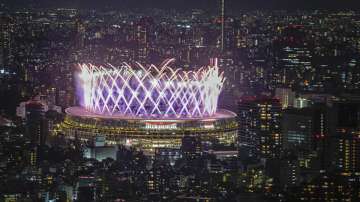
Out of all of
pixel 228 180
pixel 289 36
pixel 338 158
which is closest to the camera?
pixel 228 180

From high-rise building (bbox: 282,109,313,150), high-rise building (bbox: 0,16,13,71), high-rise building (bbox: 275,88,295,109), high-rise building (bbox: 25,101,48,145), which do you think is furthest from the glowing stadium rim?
high-rise building (bbox: 0,16,13,71)

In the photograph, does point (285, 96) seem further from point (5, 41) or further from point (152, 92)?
point (5, 41)

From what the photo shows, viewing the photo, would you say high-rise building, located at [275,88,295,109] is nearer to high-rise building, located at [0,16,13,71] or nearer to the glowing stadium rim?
the glowing stadium rim

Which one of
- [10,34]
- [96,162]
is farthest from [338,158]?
[10,34]

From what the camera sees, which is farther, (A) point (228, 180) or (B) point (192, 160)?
(B) point (192, 160)

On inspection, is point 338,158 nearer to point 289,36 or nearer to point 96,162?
point 96,162

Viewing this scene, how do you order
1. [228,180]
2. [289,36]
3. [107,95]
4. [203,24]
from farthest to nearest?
1. [289,36]
2. [203,24]
3. [107,95]
4. [228,180]

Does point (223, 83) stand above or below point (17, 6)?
below
